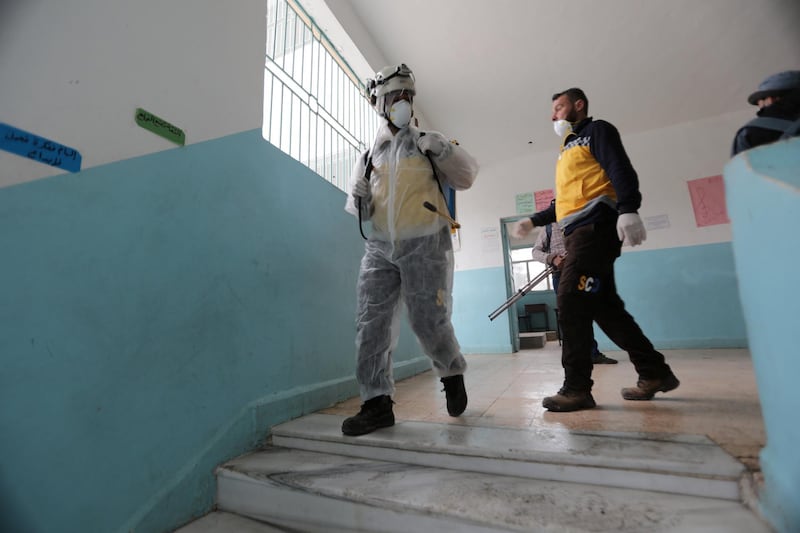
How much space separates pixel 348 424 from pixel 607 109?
153 inches

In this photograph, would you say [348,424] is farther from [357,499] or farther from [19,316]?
[19,316]

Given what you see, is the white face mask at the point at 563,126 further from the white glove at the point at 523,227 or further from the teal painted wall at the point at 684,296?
the teal painted wall at the point at 684,296

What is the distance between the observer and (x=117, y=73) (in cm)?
95

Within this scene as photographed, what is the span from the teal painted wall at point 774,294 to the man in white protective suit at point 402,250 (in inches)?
30.8

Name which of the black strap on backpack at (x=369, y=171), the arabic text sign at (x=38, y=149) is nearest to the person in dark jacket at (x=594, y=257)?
the black strap on backpack at (x=369, y=171)

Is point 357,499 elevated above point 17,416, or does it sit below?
below

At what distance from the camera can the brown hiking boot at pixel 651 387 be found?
1.27 meters

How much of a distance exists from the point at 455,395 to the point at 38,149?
1.35 meters

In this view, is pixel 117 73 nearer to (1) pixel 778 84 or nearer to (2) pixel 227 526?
(2) pixel 227 526

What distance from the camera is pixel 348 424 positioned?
3.71 ft

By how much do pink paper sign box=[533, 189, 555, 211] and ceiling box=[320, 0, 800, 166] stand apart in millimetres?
769

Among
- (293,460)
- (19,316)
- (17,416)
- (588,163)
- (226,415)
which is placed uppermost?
(588,163)

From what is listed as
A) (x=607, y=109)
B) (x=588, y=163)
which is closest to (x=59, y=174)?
(x=588, y=163)

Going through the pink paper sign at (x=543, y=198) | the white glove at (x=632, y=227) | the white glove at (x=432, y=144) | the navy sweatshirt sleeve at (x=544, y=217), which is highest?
the pink paper sign at (x=543, y=198)
